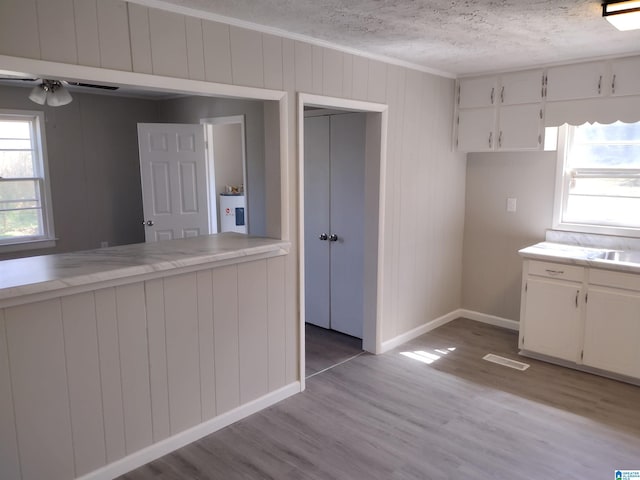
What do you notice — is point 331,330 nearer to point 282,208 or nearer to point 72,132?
point 282,208

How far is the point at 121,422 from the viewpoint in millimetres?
2494

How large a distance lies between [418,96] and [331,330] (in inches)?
90.0

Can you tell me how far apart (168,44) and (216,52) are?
29 cm

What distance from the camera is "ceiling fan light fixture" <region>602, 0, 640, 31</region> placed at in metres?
2.34

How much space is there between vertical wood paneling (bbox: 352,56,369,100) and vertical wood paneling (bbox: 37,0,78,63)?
1932mm

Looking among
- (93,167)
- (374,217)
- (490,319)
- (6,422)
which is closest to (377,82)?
(374,217)

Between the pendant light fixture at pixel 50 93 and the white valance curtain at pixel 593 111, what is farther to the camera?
the pendant light fixture at pixel 50 93

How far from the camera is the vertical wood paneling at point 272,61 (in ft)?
9.46

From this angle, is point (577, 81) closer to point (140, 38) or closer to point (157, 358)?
point (140, 38)

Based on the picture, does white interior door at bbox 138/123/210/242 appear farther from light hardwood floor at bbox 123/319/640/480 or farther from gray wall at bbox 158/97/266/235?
light hardwood floor at bbox 123/319/640/480

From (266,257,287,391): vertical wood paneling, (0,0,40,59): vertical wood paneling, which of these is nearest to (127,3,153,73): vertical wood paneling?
(0,0,40,59): vertical wood paneling

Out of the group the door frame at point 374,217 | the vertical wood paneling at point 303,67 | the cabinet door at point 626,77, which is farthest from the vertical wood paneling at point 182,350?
the cabinet door at point 626,77

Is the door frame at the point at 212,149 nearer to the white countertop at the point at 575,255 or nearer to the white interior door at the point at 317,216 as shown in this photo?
the white interior door at the point at 317,216

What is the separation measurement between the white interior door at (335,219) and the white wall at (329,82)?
0.36 meters
